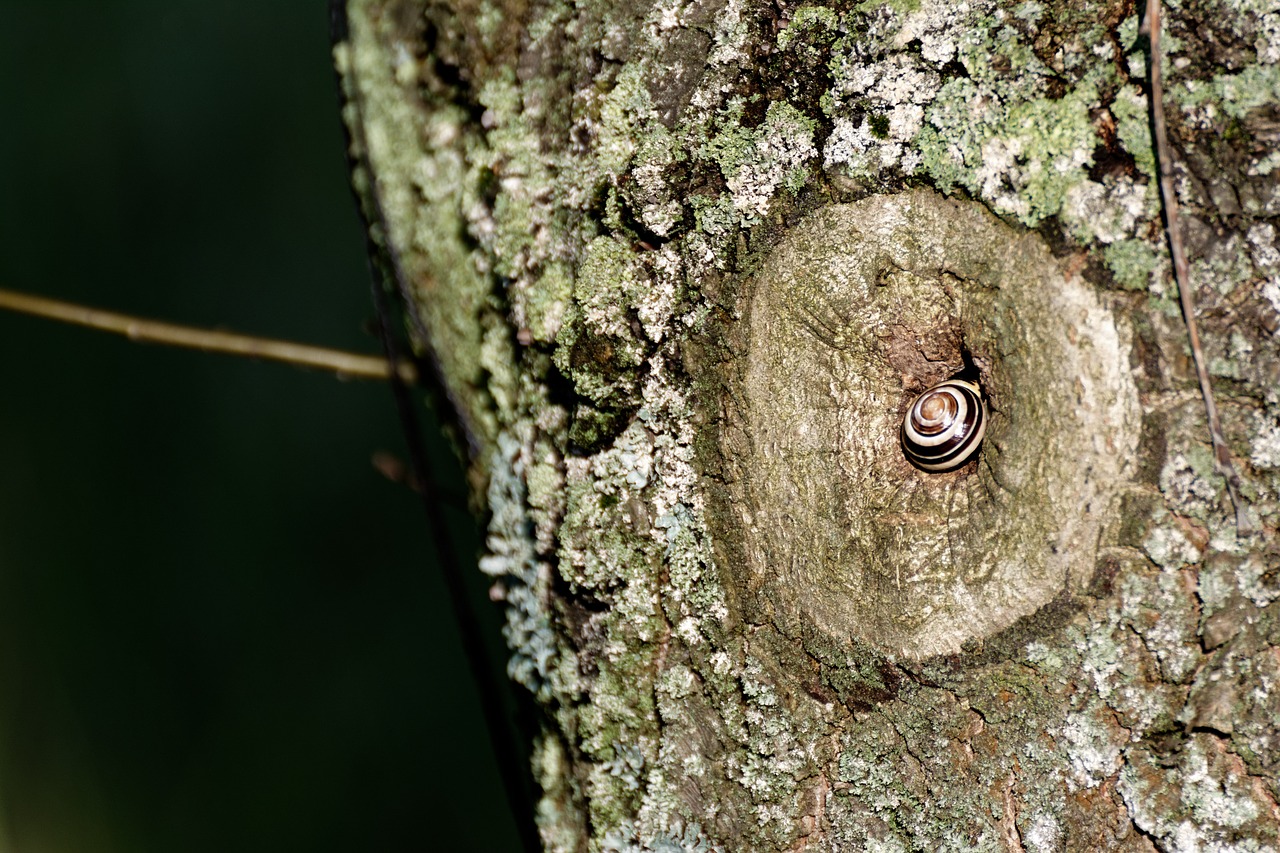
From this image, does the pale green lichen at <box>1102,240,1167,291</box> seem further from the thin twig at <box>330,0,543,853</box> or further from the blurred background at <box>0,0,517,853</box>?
the blurred background at <box>0,0,517,853</box>

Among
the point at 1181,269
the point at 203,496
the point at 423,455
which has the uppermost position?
the point at 1181,269

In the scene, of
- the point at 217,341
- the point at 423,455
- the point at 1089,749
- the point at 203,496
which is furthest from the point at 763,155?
the point at 203,496

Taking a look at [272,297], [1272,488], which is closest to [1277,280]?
[1272,488]

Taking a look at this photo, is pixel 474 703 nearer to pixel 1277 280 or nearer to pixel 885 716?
pixel 885 716

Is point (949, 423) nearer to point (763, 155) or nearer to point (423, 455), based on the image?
point (763, 155)

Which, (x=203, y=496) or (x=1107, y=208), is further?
(x=203, y=496)
